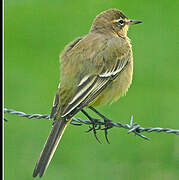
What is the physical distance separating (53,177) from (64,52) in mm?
2247

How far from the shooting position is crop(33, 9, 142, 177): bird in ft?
27.1

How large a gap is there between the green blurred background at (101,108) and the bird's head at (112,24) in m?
2.03

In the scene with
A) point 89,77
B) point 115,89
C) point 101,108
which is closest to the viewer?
point 89,77

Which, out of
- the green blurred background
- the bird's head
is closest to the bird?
the bird's head

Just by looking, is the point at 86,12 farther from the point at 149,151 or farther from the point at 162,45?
the point at 149,151

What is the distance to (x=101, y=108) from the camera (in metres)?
12.0

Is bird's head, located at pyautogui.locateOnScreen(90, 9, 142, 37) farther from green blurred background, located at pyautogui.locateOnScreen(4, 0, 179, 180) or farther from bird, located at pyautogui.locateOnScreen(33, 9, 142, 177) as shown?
green blurred background, located at pyautogui.locateOnScreen(4, 0, 179, 180)

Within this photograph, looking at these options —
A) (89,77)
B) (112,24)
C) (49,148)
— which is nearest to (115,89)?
(89,77)

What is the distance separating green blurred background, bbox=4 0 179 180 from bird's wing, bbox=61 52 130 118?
6.52 ft

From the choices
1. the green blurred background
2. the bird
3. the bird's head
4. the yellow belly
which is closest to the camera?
the bird

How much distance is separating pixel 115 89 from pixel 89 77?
528 millimetres

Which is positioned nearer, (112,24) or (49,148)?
(49,148)

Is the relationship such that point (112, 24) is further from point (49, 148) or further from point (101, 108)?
point (49, 148)

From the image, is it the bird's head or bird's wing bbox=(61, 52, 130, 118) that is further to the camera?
the bird's head
